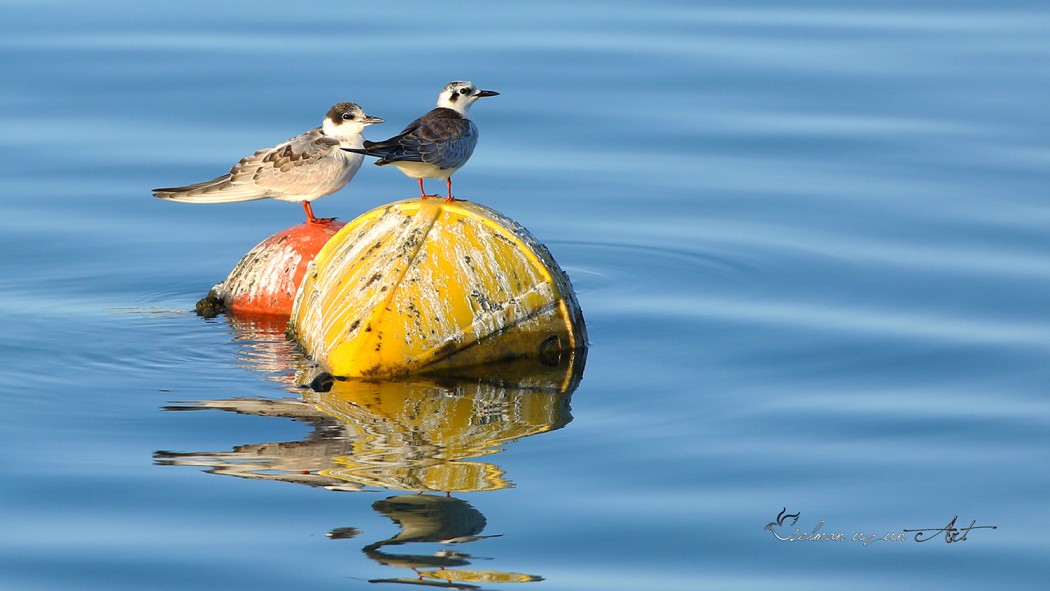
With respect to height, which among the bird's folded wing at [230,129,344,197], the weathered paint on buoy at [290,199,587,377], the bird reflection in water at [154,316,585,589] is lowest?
the bird reflection in water at [154,316,585,589]

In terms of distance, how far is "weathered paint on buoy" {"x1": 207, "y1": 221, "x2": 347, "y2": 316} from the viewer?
1229cm

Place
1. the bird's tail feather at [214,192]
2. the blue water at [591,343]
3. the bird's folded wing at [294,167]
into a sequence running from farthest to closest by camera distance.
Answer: the bird's tail feather at [214,192] → the bird's folded wing at [294,167] → the blue water at [591,343]

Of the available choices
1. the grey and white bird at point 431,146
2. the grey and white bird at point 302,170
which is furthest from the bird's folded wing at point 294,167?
the grey and white bird at point 431,146

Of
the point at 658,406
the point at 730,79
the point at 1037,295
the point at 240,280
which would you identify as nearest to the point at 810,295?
the point at 1037,295

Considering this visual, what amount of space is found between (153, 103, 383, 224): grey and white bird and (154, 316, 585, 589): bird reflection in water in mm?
1362

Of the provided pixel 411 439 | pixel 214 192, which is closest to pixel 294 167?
pixel 214 192

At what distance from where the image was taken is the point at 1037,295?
12555 mm

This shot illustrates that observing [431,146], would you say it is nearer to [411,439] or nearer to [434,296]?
[434,296]

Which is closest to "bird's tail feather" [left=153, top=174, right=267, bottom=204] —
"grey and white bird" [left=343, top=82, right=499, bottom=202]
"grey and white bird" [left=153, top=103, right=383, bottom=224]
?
"grey and white bird" [left=153, top=103, right=383, bottom=224]

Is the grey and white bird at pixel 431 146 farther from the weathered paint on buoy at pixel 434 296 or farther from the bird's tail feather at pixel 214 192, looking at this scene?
the bird's tail feather at pixel 214 192

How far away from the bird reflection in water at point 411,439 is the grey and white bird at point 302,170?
1.36 metres

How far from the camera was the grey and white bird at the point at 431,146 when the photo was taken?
1123 centimetres

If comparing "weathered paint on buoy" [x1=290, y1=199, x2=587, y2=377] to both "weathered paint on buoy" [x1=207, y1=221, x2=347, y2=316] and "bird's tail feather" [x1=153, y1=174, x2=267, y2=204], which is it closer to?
"weathered paint on buoy" [x1=207, y1=221, x2=347, y2=316]

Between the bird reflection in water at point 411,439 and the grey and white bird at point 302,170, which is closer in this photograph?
the bird reflection in water at point 411,439
